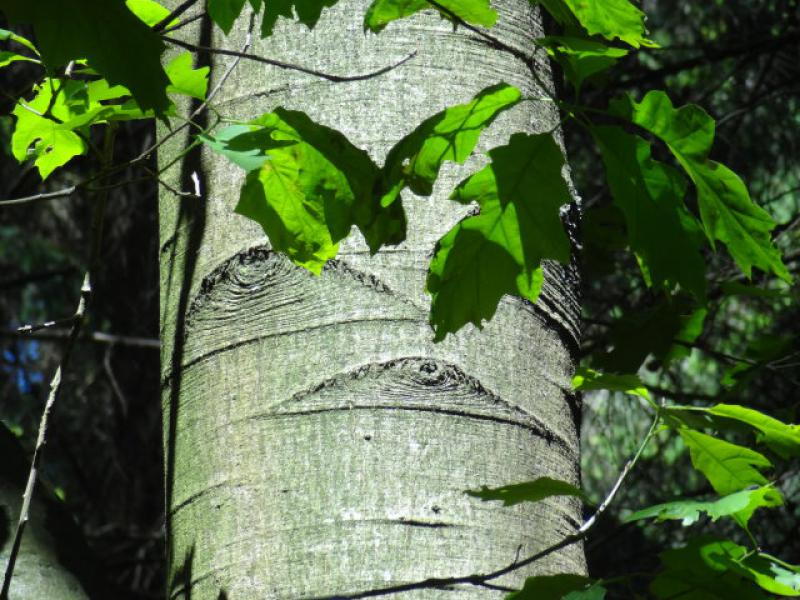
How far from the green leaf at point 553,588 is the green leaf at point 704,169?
0.32m

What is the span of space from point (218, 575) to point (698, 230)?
0.55 meters

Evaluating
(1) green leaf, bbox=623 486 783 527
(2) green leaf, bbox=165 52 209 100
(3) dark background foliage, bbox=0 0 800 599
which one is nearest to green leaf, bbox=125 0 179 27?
(2) green leaf, bbox=165 52 209 100

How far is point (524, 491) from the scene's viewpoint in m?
0.89

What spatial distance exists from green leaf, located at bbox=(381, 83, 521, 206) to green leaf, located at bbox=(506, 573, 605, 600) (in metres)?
0.36

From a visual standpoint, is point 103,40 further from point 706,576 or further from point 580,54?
point 706,576

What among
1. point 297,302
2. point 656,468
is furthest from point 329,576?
point 656,468

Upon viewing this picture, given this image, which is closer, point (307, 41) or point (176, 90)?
point (176, 90)

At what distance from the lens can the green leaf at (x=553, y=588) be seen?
854 mm

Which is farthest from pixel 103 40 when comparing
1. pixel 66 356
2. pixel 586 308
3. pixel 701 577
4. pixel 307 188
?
pixel 586 308

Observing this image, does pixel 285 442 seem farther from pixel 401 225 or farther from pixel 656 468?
pixel 656 468

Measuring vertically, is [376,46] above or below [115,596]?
above

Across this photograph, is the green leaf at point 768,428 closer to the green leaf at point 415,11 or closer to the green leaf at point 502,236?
the green leaf at point 502,236

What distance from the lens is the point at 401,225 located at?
905 millimetres

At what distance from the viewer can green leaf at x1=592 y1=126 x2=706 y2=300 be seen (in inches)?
33.0
